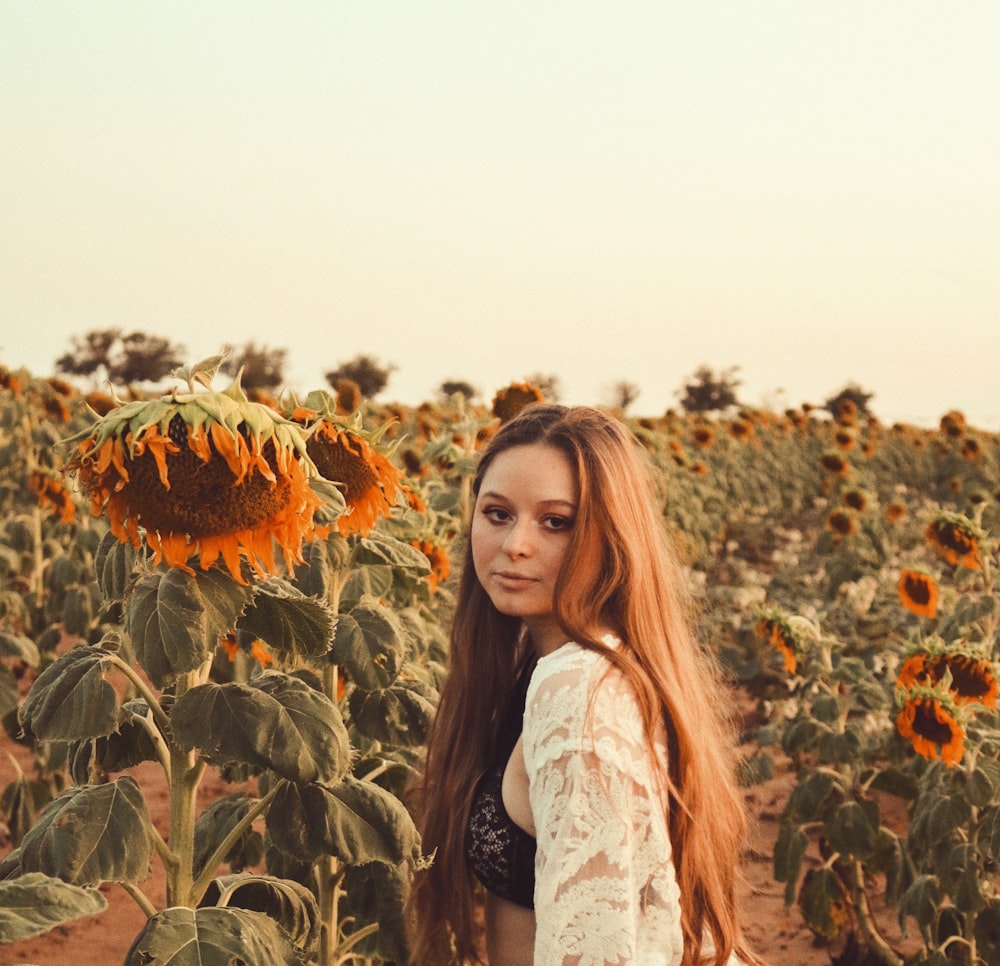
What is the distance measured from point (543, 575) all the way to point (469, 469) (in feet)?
7.00

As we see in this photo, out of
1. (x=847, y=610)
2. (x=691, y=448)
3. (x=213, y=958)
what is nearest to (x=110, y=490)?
(x=213, y=958)

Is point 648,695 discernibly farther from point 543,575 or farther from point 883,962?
point 883,962

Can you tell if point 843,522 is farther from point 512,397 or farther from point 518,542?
point 518,542

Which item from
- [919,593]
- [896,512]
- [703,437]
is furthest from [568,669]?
[703,437]

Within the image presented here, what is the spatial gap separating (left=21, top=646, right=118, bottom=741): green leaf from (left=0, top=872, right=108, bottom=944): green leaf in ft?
0.62

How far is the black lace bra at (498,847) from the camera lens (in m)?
1.90

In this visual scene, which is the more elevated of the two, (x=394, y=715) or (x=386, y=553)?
(x=386, y=553)

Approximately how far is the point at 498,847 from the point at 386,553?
0.72 metres

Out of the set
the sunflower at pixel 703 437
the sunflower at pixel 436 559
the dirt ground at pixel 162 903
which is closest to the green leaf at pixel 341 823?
the sunflower at pixel 436 559

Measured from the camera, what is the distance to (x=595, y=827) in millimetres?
1647

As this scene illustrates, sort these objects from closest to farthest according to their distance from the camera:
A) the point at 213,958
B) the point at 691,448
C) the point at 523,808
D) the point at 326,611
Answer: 1. the point at 213,958
2. the point at 326,611
3. the point at 523,808
4. the point at 691,448

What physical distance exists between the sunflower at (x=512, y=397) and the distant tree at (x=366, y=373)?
8616mm

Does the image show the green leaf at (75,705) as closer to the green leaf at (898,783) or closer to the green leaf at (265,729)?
the green leaf at (265,729)

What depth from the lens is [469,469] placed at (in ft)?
13.4
